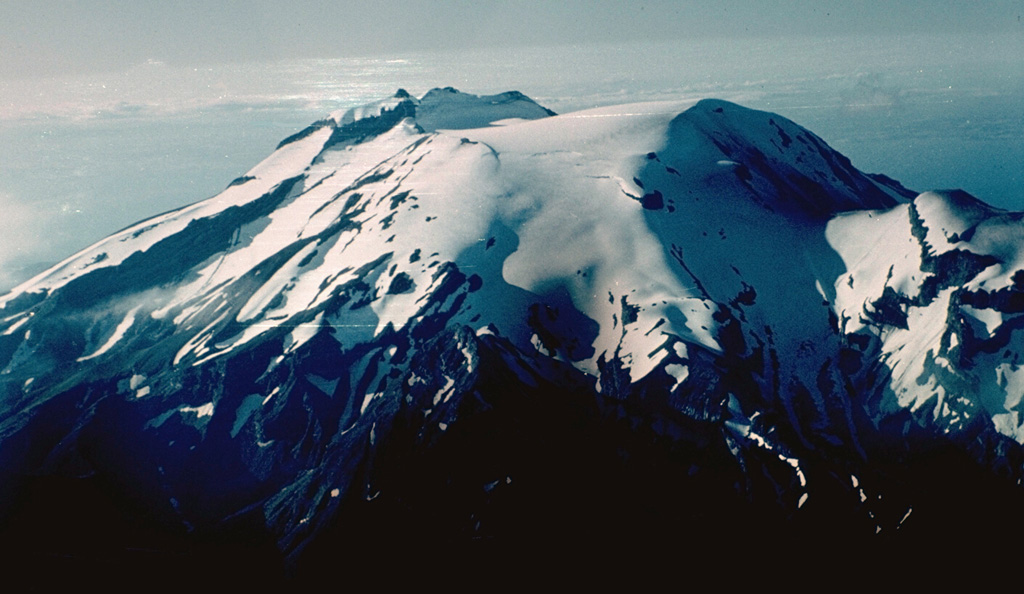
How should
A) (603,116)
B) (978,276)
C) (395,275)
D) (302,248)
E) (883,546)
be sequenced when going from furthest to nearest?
(603,116) < (302,248) < (395,275) < (978,276) < (883,546)

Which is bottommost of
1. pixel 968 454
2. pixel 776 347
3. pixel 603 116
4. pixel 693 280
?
pixel 968 454

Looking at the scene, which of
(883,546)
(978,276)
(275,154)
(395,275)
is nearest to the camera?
(883,546)

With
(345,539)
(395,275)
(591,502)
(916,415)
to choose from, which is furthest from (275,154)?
(916,415)

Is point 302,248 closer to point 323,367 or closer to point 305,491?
point 323,367

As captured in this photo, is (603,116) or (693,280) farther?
(603,116)

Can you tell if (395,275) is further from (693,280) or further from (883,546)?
(883,546)

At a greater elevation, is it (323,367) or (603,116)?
(603,116)

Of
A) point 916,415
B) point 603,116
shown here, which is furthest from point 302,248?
point 916,415
